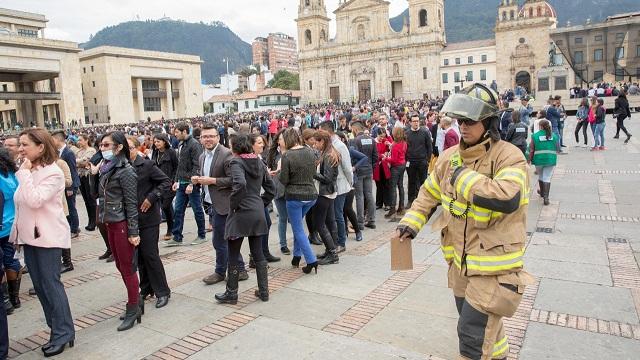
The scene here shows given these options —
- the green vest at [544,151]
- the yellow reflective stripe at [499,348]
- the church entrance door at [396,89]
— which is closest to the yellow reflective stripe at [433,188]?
the yellow reflective stripe at [499,348]

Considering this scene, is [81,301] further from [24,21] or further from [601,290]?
[24,21]

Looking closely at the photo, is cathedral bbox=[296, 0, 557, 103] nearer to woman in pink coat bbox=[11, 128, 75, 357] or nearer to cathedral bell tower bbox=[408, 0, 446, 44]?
cathedral bell tower bbox=[408, 0, 446, 44]

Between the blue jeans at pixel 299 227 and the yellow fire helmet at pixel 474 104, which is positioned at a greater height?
the yellow fire helmet at pixel 474 104

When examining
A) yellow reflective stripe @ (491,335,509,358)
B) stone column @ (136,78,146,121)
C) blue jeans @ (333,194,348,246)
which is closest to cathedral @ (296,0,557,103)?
stone column @ (136,78,146,121)

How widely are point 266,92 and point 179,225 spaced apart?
79.9 metres

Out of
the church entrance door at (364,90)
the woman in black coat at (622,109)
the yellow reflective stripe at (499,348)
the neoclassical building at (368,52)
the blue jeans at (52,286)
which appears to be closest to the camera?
the yellow reflective stripe at (499,348)

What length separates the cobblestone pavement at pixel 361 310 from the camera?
Result: 3.72 metres

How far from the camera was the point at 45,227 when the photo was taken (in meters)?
3.81

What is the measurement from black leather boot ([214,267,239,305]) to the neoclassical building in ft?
Answer: 222

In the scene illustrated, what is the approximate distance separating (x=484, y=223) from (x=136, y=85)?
202 feet

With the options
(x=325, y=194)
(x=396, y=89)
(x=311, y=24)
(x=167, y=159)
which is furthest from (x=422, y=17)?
(x=325, y=194)

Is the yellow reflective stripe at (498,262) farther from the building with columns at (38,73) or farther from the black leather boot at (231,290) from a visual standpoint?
the building with columns at (38,73)

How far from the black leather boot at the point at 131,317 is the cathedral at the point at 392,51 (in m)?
66.3

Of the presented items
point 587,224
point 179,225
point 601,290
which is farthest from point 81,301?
point 587,224
